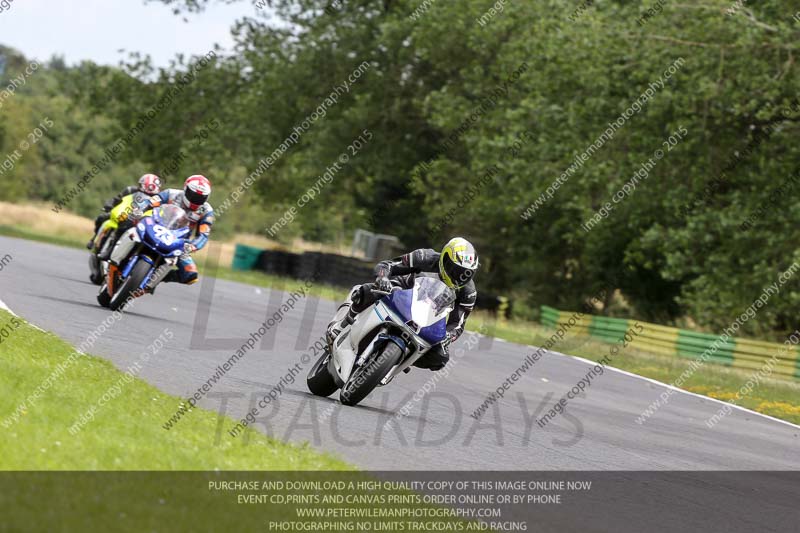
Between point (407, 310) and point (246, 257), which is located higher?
point (407, 310)

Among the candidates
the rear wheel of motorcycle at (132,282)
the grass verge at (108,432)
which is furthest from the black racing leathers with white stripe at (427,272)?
the rear wheel of motorcycle at (132,282)

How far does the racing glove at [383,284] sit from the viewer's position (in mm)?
10445

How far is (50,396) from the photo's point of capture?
320 inches

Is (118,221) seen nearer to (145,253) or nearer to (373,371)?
(145,253)

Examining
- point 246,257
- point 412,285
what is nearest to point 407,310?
point 412,285

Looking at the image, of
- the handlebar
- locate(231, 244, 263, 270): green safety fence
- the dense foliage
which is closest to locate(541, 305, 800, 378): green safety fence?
the dense foliage

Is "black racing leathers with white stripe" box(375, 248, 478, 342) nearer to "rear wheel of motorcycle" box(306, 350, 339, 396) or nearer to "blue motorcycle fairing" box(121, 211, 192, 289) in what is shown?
"rear wheel of motorcycle" box(306, 350, 339, 396)

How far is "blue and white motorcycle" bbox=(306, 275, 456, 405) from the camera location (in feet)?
34.1

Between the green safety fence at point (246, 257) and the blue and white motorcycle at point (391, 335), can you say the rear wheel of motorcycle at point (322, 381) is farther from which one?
the green safety fence at point (246, 257)

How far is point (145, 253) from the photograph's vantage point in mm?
15828

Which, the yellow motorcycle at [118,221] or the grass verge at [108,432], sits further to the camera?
the yellow motorcycle at [118,221]

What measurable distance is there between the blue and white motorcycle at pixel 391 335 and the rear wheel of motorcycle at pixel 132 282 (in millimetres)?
5422

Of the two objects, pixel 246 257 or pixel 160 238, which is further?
pixel 246 257

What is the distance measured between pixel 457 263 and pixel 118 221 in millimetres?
7486
